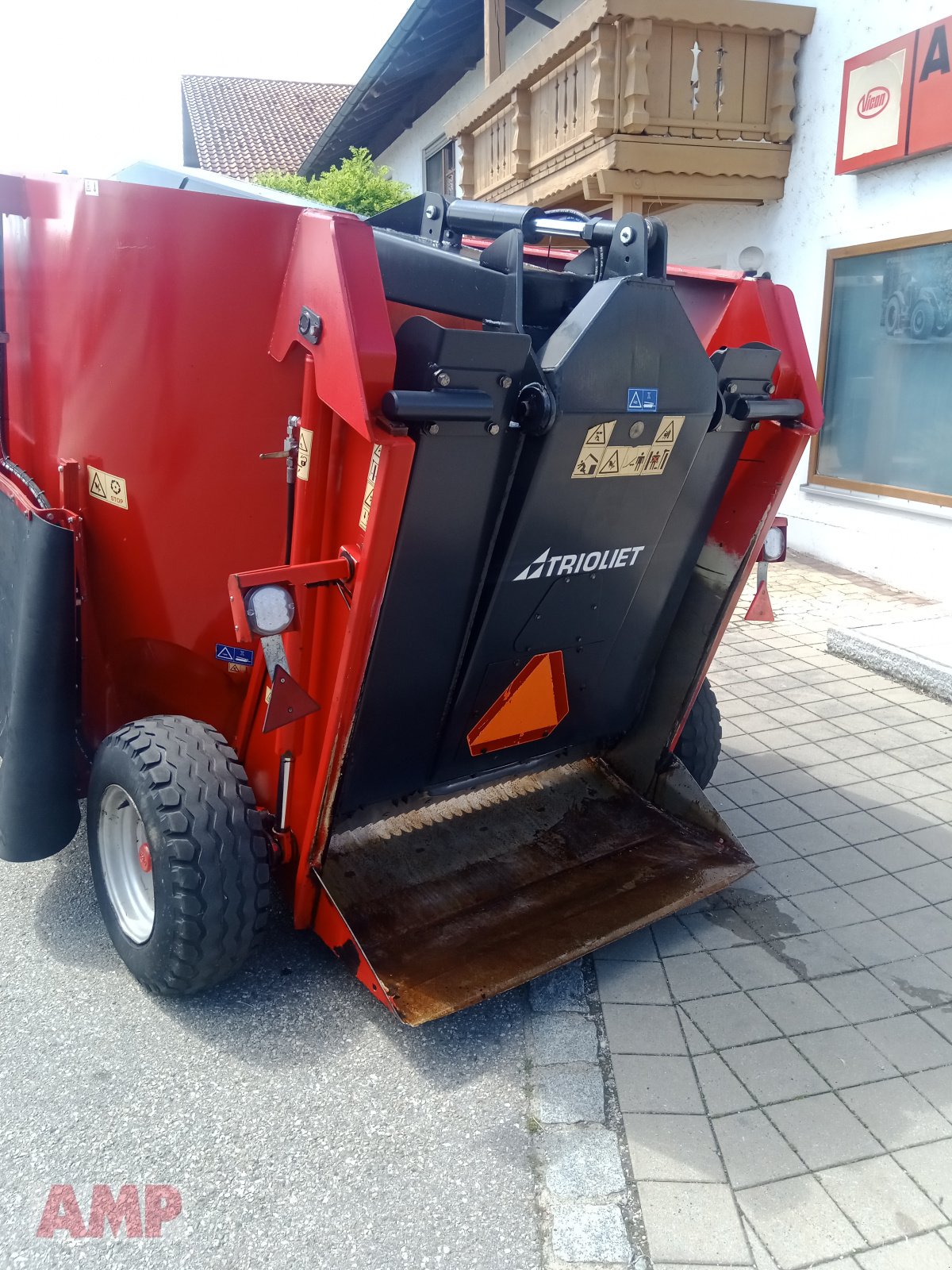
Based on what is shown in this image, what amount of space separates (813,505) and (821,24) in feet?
12.0

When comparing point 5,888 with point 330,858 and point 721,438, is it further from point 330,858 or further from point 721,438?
point 721,438

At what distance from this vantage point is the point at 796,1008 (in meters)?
2.83

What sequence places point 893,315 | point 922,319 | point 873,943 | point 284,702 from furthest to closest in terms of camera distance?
point 893,315 → point 922,319 → point 873,943 → point 284,702

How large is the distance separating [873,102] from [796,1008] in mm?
6642

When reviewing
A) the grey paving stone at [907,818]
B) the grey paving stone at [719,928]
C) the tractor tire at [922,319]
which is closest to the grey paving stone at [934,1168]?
the grey paving stone at [719,928]

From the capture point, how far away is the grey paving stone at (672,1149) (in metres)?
2.25

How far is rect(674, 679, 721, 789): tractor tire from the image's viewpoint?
3.79m

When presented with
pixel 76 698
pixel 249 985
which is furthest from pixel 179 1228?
pixel 76 698

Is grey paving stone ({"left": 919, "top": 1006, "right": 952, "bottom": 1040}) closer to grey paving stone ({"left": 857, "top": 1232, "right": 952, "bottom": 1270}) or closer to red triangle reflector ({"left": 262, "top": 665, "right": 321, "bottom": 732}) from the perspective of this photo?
grey paving stone ({"left": 857, "top": 1232, "right": 952, "bottom": 1270})

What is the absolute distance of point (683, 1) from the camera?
24.4ft

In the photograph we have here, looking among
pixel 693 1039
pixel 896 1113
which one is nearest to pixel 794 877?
pixel 693 1039

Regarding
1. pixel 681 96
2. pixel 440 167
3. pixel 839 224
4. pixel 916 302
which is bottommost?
pixel 916 302

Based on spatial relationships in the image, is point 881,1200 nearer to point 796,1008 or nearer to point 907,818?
point 796,1008

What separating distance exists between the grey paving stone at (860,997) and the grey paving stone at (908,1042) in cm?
3
